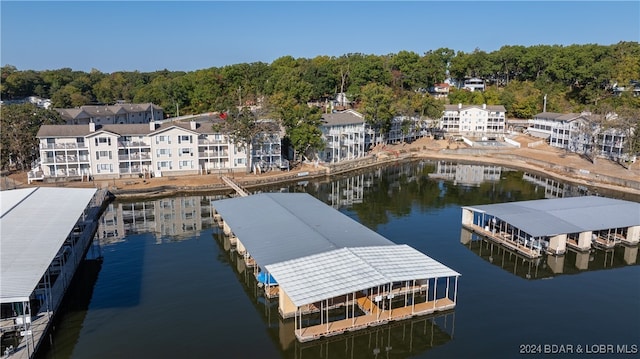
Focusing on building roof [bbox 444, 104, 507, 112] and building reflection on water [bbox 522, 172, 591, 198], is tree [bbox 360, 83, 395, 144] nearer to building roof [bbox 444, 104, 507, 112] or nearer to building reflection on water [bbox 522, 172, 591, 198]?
building roof [bbox 444, 104, 507, 112]

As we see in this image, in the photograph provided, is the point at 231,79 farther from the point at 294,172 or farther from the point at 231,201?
the point at 231,201

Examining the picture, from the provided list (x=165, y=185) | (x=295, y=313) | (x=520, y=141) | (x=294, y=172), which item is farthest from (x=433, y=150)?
(x=295, y=313)

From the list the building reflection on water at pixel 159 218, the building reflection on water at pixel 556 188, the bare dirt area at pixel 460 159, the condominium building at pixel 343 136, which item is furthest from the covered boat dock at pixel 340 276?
the condominium building at pixel 343 136

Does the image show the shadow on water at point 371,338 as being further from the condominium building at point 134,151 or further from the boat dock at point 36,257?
the condominium building at point 134,151

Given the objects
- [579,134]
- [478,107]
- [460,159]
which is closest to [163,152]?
[460,159]

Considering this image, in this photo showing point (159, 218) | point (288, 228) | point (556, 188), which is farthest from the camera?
point (556, 188)

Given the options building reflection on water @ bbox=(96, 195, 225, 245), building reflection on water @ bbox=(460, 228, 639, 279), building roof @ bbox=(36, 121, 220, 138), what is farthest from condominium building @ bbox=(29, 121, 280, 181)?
building reflection on water @ bbox=(460, 228, 639, 279)

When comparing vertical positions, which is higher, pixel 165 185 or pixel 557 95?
pixel 557 95

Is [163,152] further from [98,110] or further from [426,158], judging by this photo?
[426,158]
